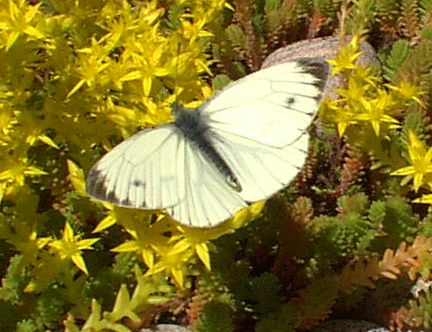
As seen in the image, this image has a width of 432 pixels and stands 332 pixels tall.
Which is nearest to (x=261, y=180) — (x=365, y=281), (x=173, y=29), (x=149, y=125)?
(x=149, y=125)

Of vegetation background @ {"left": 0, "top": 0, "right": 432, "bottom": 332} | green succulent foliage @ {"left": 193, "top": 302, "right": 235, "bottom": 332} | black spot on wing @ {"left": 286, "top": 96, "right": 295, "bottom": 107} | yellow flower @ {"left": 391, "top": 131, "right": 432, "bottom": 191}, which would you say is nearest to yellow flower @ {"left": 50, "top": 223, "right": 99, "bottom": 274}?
vegetation background @ {"left": 0, "top": 0, "right": 432, "bottom": 332}

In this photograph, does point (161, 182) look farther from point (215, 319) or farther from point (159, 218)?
point (215, 319)

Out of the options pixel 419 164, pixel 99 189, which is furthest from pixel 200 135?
pixel 419 164

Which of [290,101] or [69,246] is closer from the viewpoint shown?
[290,101]

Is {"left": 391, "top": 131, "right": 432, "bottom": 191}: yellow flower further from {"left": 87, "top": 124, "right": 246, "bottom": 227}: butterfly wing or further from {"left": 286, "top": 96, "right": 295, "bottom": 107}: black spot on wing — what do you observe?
{"left": 87, "top": 124, "right": 246, "bottom": 227}: butterfly wing

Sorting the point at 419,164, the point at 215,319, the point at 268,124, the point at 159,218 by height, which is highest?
the point at 268,124

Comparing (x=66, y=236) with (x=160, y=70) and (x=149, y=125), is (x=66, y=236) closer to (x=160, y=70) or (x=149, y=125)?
(x=149, y=125)

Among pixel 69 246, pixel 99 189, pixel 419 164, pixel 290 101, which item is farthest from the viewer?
pixel 419 164
